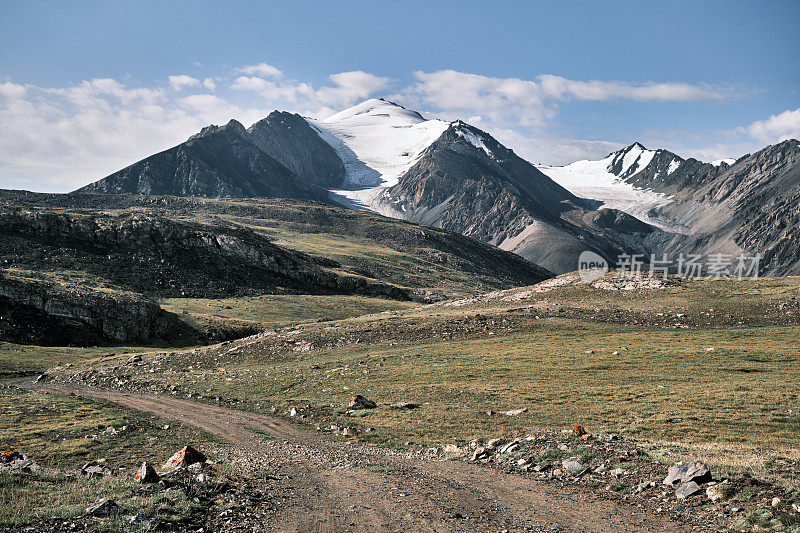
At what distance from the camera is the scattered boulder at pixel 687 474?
14.7 meters

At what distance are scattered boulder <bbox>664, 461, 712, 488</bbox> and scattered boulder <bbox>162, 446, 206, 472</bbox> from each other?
17062 mm

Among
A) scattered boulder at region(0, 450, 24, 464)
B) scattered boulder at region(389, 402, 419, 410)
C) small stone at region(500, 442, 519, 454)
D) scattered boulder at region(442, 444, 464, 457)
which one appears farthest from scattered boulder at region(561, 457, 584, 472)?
scattered boulder at region(0, 450, 24, 464)

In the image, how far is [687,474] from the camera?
49.4 ft

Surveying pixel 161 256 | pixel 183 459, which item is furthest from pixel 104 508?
pixel 161 256

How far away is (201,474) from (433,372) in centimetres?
2432

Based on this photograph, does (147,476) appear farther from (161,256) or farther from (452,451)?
(161,256)

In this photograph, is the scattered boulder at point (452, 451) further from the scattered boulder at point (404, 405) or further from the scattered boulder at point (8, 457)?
the scattered boulder at point (8, 457)

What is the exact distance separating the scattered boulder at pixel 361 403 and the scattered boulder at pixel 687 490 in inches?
743

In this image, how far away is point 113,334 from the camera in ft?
239

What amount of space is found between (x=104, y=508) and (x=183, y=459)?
5851mm

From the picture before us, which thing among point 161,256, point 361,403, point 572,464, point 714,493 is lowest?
point 361,403

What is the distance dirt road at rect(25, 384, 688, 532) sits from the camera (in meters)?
13.5

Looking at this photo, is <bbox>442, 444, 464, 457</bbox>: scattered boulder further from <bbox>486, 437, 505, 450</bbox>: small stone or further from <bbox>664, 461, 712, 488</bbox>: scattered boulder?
<bbox>664, 461, 712, 488</bbox>: scattered boulder

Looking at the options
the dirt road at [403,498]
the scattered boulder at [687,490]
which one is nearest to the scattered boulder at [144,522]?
the dirt road at [403,498]
